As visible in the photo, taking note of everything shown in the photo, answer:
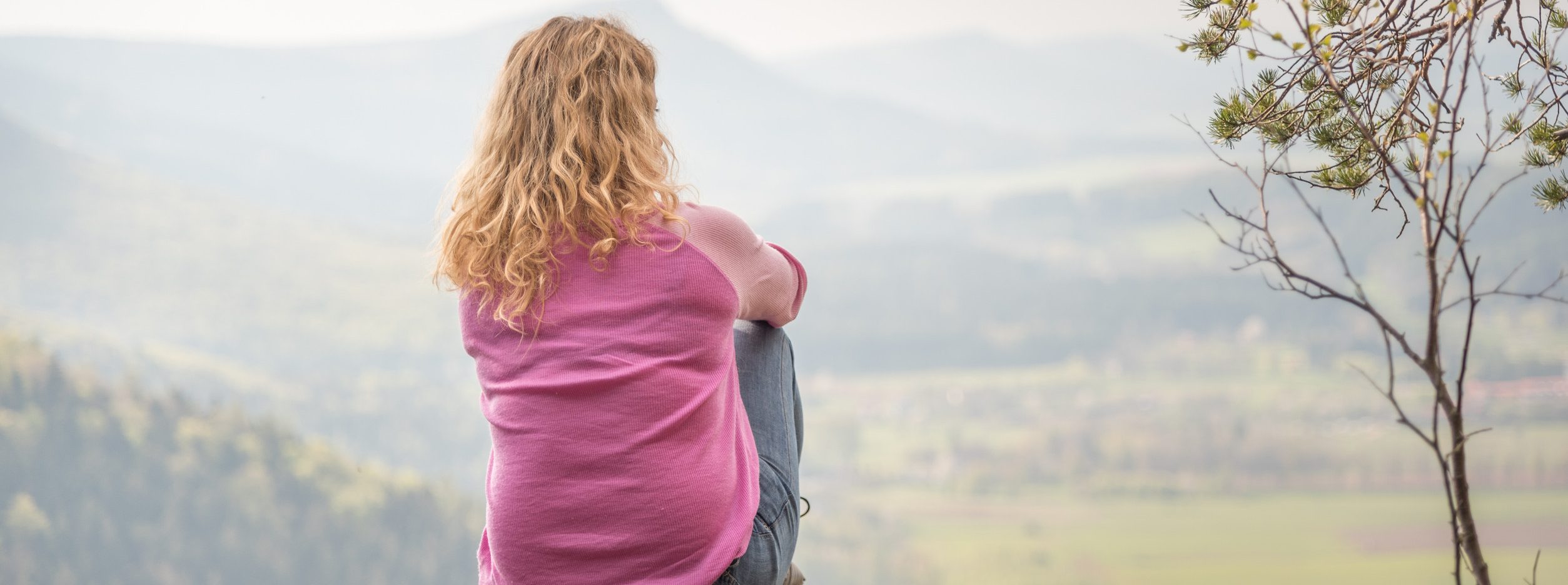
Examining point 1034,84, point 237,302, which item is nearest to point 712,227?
point 237,302

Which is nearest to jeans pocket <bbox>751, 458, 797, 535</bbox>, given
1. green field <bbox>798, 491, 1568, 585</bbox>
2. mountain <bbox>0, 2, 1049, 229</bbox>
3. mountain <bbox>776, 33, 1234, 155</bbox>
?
mountain <bbox>0, 2, 1049, 229</bbox>

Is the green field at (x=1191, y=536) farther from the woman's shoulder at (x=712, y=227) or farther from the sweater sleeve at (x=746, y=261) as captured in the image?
the woman's shoulder at (x=712, y=227)

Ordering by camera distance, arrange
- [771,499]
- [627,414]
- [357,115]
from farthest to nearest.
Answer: [357,115] < [771,499] < [627,414]

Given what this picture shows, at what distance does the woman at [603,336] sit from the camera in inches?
50.6

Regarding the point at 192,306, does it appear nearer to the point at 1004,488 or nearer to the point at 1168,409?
the point at 1004,488

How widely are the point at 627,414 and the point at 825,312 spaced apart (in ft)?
137

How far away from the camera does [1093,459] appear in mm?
37312

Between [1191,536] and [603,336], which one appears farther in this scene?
[1191,536]

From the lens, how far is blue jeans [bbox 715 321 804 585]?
4.71 ft

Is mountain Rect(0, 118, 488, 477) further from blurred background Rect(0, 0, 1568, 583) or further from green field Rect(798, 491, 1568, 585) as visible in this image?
green field Rect(798, 491, 1568, 585)

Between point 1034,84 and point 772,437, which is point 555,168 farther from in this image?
point 1034,84

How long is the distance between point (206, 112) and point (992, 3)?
33561 mm

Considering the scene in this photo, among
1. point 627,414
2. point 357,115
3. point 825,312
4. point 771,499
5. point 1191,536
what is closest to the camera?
point 627,414

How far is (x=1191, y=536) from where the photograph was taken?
1244 inches
